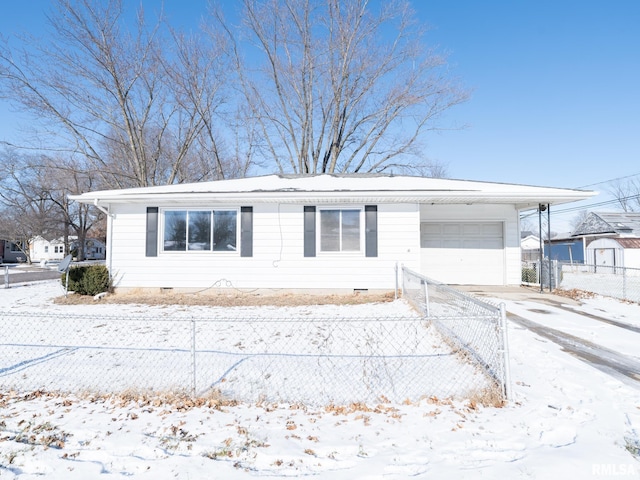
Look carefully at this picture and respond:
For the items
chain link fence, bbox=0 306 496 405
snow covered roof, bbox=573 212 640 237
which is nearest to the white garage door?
chain link fence, bbox=0 306 496 405

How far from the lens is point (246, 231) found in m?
9.44

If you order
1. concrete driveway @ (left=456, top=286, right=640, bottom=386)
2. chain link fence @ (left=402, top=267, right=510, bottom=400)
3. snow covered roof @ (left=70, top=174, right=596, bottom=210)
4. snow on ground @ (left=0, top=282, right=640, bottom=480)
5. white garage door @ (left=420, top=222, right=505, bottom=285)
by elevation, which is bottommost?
snow on ground @ (left=0, top=282, right=640, bottom=480)

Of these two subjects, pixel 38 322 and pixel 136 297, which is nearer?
pixel 38 322

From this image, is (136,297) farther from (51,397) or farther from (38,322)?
(51,397)

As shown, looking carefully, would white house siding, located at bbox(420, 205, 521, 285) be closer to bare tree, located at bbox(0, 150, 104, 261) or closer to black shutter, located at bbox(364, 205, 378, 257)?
black shutter, located at bbox(364, 205, 378, 257)

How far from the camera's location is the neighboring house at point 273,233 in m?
9.20

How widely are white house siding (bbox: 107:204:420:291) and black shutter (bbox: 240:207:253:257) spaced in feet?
0.39

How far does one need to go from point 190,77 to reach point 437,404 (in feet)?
66.3

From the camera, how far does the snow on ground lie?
2193mm

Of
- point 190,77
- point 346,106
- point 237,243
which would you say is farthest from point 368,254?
point 190,77

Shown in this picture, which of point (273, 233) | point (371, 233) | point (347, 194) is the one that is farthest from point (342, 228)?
point (273, 233)

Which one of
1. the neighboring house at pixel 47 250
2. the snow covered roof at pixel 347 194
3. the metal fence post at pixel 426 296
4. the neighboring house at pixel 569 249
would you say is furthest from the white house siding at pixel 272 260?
the neighboring house at pixel 47 250

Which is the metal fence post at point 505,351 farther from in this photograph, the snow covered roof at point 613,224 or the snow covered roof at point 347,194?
the snow covered roof at point 613,224

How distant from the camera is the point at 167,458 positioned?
92.2 inches
